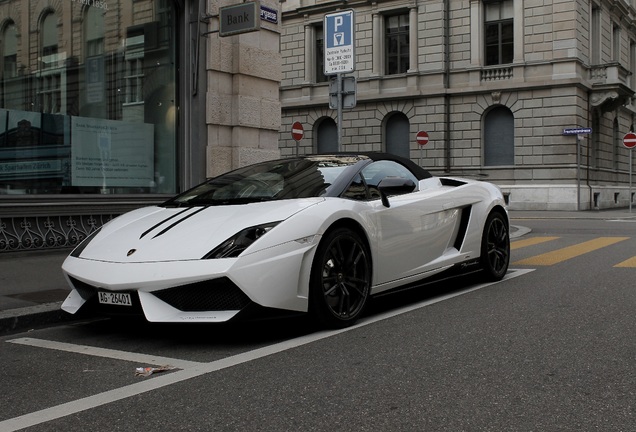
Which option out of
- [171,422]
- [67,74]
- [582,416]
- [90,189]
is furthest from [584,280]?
[67,74]

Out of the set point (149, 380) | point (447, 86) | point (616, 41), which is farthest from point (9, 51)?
point (616, 41)

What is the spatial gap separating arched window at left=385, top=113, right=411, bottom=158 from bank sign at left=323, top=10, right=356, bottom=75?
21.0 meters

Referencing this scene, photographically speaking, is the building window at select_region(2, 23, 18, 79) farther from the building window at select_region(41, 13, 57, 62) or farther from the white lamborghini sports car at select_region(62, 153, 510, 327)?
the white lamborghini sports car at select_region(62, 153, 510, 327)

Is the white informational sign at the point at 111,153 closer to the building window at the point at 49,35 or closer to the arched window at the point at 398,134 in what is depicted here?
the building window at the point at 49,35

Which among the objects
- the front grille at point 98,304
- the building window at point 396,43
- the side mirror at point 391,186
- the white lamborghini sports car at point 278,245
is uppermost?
the building window at point 396,43

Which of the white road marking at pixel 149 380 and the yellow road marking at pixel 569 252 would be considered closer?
the white road marking at pixel 149 380

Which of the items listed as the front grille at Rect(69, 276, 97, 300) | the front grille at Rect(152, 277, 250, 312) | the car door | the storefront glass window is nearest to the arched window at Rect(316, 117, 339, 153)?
the storefront glass window

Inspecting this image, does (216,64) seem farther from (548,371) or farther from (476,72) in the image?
(476,72)

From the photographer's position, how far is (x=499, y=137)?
3009 centimetres

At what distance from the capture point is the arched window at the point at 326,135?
3341 cm

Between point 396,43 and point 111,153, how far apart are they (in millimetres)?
23391

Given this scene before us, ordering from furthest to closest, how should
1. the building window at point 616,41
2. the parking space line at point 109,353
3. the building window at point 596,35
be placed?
the building window at point 616,41, the building window at point 596,35, the parking space line at point 109,353

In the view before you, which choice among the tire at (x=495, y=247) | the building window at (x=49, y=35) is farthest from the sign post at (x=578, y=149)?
the building window at (x=49, y=35)

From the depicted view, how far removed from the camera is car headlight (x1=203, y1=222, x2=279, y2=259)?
4.51 m
